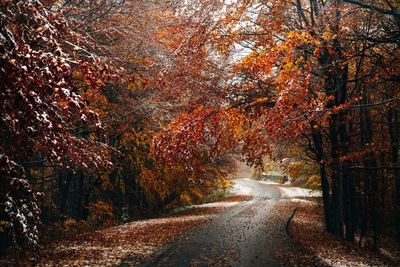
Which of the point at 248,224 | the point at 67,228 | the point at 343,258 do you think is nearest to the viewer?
the point at 343,258

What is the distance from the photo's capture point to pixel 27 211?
15.0ft

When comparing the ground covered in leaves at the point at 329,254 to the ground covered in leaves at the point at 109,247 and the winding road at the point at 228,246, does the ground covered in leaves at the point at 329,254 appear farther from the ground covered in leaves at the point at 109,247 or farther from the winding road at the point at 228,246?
the ground covered in leaves at the point at 109,247

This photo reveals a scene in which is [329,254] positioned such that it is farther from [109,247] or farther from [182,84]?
[182,84]

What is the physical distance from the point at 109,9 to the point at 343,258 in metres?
9.87

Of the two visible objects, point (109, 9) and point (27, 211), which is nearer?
point (27, 211)

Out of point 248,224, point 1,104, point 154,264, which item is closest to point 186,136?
point 154,264

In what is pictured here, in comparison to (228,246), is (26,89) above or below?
above

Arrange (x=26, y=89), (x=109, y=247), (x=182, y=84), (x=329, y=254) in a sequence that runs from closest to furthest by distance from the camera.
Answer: (x=26, y=89)
(x=329, y=254)
(x=109, y=247)
(x=182, y=84)

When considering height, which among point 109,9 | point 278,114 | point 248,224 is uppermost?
point 109,9

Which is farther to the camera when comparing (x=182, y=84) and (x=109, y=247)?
(x=182, y=84)

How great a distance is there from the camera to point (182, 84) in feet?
39.0

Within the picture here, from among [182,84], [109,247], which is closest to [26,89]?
[109,247]

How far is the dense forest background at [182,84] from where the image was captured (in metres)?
4.09

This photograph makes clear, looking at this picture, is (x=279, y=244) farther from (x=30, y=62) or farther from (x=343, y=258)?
(x=30, y=62)
